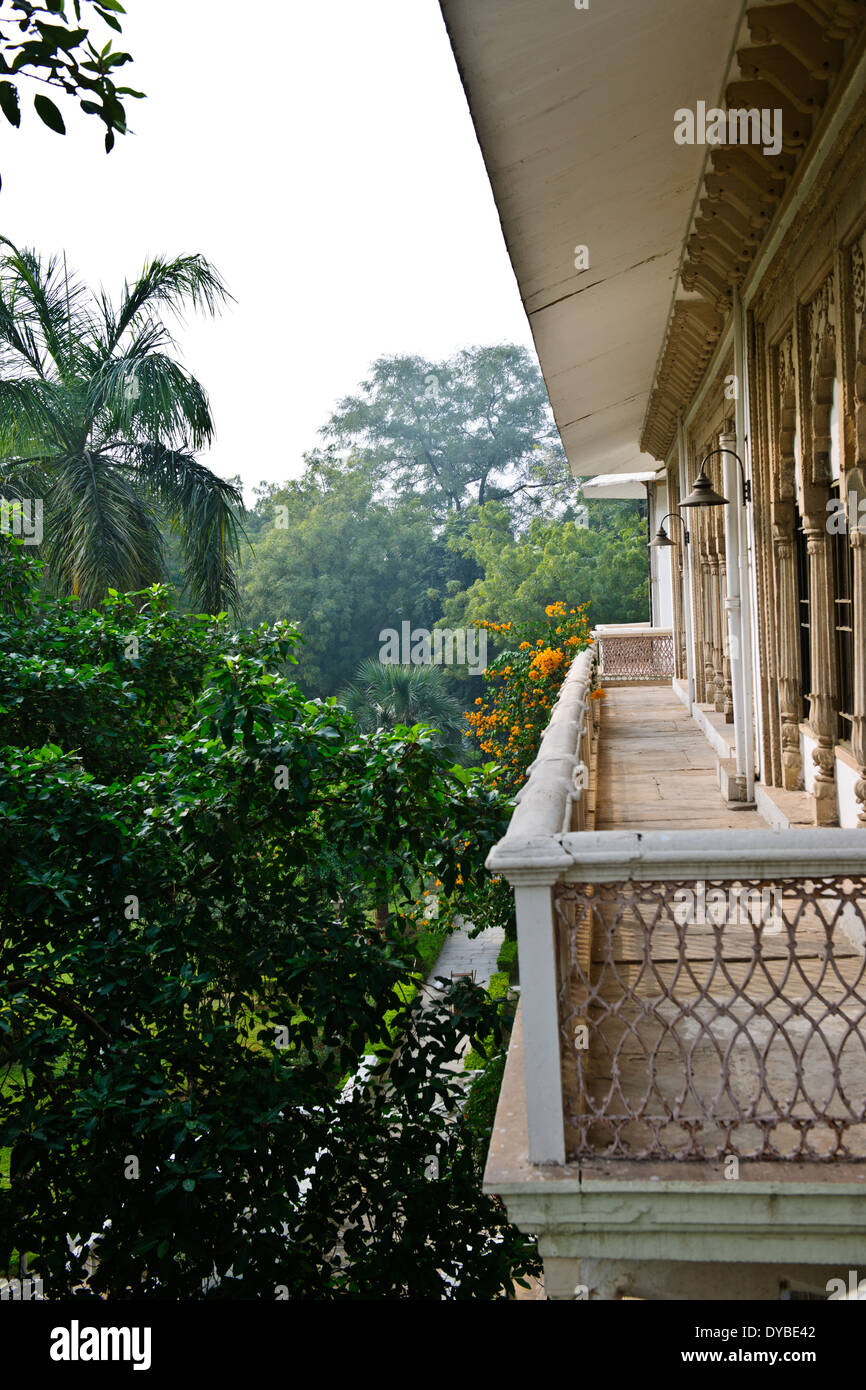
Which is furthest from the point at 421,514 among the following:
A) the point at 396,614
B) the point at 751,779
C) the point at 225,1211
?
the point at 225,1211

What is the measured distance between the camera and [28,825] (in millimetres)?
4531

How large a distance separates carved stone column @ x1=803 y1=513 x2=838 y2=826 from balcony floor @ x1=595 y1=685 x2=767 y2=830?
0.53 metres

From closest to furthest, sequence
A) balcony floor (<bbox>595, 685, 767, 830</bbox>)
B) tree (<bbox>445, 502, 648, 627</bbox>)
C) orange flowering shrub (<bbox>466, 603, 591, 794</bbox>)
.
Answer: balcony floor (<bbox>595, 685, 767, 830</bbox>) → orange flowering shrub (<bbox>466, 603, 591, 794</bbox>) → tree (<bbox>445, 502, 648, 627</bbox>)

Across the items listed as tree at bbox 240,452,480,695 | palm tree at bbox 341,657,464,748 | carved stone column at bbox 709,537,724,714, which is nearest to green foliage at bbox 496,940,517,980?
carved stone column at bbox 709,537,724,714

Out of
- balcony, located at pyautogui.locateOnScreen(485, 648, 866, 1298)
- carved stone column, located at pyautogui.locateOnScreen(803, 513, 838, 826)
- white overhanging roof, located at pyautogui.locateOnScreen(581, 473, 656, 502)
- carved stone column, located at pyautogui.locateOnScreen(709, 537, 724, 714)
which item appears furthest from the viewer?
white overhanging roof, located at pyautogui.locateOnScreen(581, 473, 656, 502)

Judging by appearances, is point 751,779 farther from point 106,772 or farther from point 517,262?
point 106,772

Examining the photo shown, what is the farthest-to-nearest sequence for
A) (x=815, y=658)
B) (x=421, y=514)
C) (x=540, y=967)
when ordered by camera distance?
(x=421, y=514), (x=815, y=658), (x=540, y=967)

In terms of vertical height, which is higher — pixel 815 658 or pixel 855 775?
pixel 815 658

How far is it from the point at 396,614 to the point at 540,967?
139 feet

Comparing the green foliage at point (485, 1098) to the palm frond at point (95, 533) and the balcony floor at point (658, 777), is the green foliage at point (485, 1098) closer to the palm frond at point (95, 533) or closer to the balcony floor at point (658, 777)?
the balcony floor at point (658, 777)

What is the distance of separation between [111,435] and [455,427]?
43.8 metres

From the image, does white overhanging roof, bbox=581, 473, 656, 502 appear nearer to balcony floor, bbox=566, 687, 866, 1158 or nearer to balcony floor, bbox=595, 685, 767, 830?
balcony floor, bbox=595, 685, 767, 830

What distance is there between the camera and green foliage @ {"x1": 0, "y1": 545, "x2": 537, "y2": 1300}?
403 centimetres

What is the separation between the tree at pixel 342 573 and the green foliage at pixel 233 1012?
3660 cm
